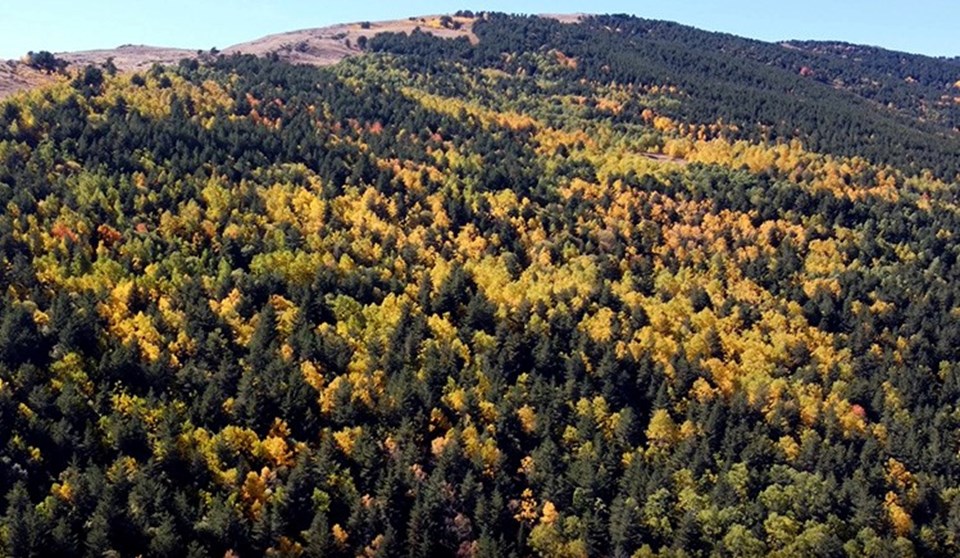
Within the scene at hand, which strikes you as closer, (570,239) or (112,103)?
(570,239)

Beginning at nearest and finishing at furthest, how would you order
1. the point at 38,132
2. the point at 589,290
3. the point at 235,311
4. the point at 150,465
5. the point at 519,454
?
1. the point at 150,465
2. the point at 519,454
3. the point at 235,311
4. the point at 589,290
5. the point at 38,132

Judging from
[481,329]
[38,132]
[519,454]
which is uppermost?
[38,132]

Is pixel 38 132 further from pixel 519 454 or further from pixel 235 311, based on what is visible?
pixel 519 454

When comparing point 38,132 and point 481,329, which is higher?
point 38,132

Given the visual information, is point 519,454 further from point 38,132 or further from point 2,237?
point 38,132

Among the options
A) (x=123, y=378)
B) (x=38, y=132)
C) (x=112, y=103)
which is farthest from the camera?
(x=112, y=103)

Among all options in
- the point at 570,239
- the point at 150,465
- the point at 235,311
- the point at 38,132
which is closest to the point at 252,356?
the point at 235,311

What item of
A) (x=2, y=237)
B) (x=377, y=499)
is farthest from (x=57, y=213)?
(x=377, y=499)
